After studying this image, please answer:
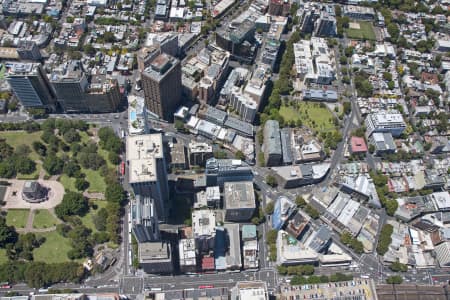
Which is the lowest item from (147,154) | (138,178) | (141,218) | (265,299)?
(265,299)

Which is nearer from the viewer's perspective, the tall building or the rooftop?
the tall building

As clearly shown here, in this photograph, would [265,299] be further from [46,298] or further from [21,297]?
[21,297]

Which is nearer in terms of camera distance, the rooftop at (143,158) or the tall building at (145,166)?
the tall building at (145,166)

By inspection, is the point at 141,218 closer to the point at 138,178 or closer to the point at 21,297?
the point at 138,178

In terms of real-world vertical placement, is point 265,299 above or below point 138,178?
below

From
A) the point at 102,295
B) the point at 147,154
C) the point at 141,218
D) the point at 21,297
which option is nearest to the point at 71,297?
the point at 102,295

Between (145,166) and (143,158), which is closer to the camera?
(145,166)

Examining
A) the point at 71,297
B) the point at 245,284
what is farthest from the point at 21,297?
the point at 245,284

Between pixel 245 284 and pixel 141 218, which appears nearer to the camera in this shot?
pixel 141 218

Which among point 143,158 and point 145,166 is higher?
point 143,158
